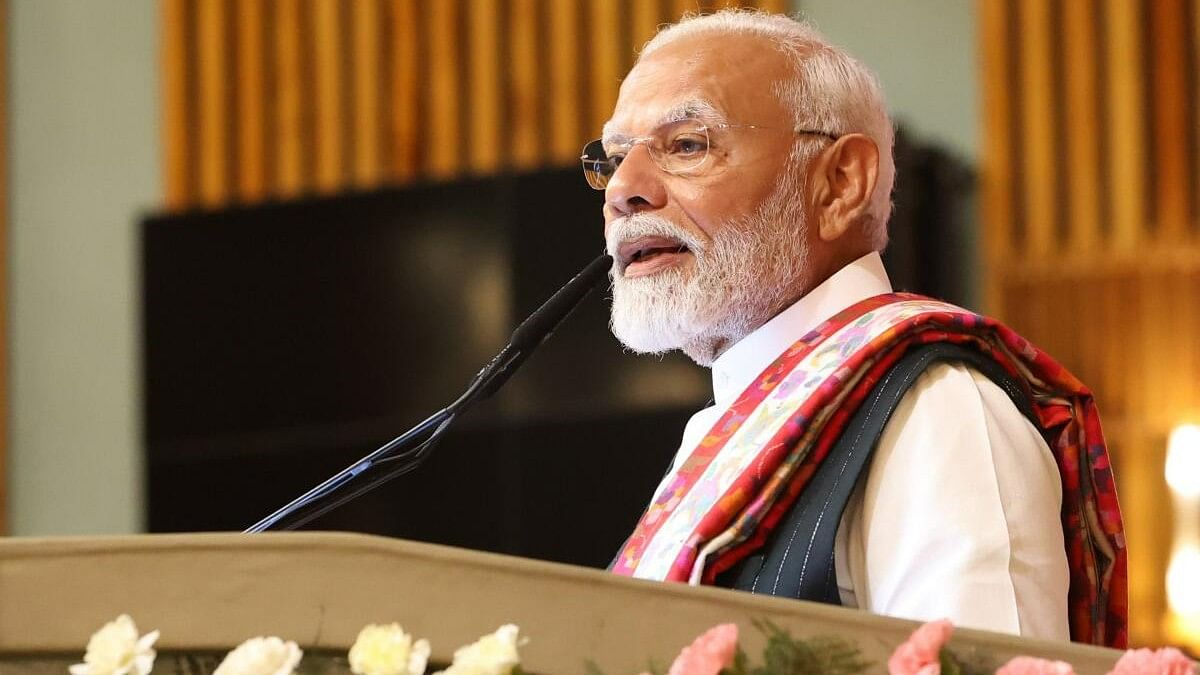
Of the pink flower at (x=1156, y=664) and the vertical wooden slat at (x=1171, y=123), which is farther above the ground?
the vertical wooden slat at (x=1171, y=123)

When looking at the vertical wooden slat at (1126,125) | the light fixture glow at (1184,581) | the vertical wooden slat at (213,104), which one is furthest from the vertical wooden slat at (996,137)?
the vertical wooden slat at (213,104)

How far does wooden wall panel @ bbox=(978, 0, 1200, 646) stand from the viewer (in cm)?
534

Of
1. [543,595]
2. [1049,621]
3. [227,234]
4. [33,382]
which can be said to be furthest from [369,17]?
[543,595]

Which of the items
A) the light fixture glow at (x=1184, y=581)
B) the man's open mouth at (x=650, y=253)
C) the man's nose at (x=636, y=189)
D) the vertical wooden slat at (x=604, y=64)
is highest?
the vertical wooden slat at (x=604, y=64)

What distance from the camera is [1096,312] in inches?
216

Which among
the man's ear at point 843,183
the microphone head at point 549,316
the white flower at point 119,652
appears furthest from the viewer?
the man's ear at point 843,183

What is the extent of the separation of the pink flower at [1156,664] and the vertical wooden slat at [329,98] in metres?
5.73

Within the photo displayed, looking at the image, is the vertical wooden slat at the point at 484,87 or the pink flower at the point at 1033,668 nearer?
the pink flower at the point at 1033,668

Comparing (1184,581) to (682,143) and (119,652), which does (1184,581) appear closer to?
(682,143)

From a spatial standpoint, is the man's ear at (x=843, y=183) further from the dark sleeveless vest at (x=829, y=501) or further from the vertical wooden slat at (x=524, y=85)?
the vertical wooden slat at (x=524, y=85)

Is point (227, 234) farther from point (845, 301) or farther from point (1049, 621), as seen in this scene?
point (1049, 621)

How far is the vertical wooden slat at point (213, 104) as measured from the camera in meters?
6.75

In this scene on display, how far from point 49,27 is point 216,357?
1832mm

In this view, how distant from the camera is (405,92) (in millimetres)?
6484
